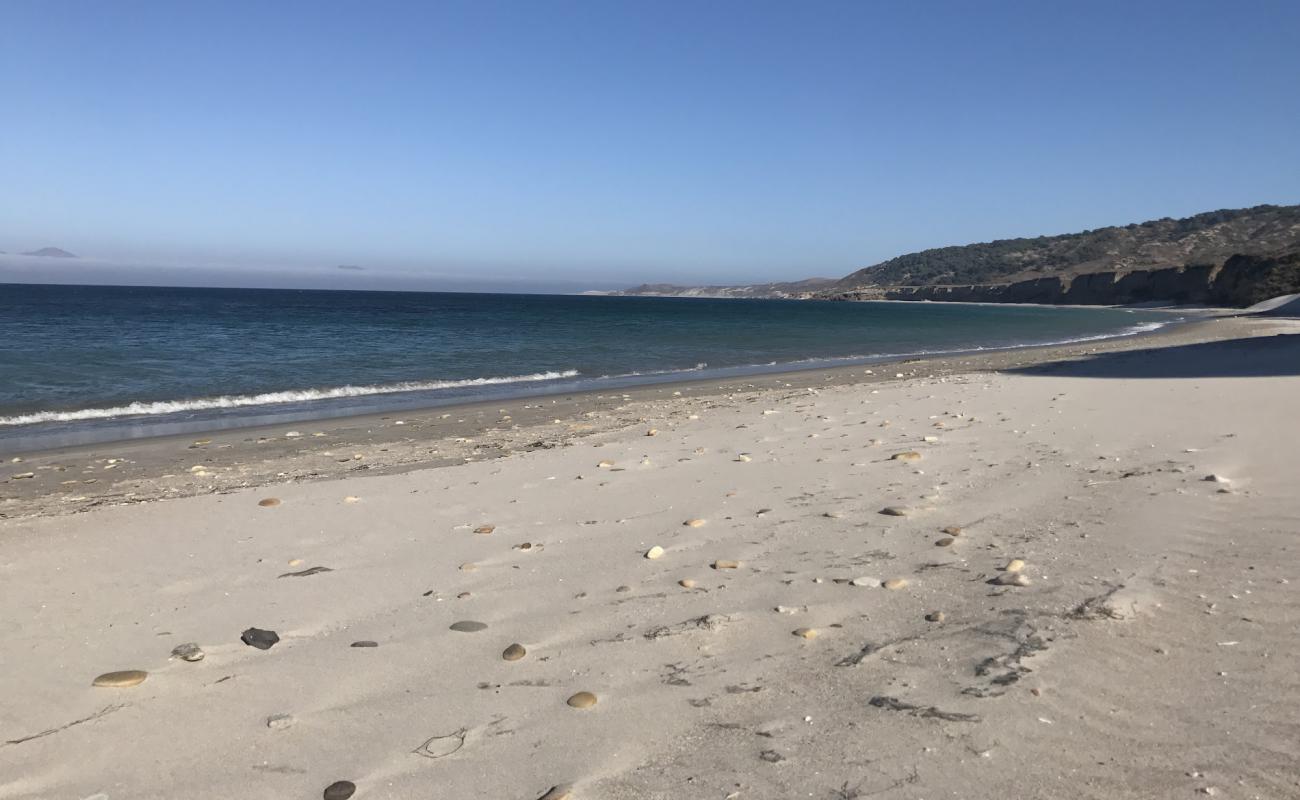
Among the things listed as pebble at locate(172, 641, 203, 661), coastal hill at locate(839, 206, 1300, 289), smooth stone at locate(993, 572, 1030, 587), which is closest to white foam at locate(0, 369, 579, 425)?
pebble at locate(172, 641, 203, 661)

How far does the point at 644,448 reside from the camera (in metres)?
9.12

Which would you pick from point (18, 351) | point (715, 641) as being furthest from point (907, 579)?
point (18, 351)

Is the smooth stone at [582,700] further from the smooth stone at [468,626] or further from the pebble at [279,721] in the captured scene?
the pebble at [279,721]

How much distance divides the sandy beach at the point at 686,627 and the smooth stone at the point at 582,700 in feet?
0.05

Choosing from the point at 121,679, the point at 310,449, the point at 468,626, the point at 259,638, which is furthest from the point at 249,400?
the point at 468,626

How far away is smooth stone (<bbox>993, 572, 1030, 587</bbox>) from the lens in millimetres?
4207

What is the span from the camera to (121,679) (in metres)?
3.50

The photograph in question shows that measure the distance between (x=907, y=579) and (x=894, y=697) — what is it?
4.56ft

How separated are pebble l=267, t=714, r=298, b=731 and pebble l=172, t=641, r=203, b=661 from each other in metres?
0.82

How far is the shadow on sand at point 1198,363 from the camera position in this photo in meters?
14.7

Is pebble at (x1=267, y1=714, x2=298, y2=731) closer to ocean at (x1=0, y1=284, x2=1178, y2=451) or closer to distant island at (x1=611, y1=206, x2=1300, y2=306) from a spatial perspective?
ocean at (x1=0, y1=284, x2=1178, y2=451)

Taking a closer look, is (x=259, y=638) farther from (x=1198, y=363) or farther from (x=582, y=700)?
(x=1198, y=363)

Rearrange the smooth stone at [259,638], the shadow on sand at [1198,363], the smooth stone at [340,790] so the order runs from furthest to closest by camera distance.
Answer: the shadow on sand at [1198,363]
the smooth stone at [259,638]
the smooth stone at [340,790]

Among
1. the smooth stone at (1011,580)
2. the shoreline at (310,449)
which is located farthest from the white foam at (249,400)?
the smooth stone at (1011,580)
